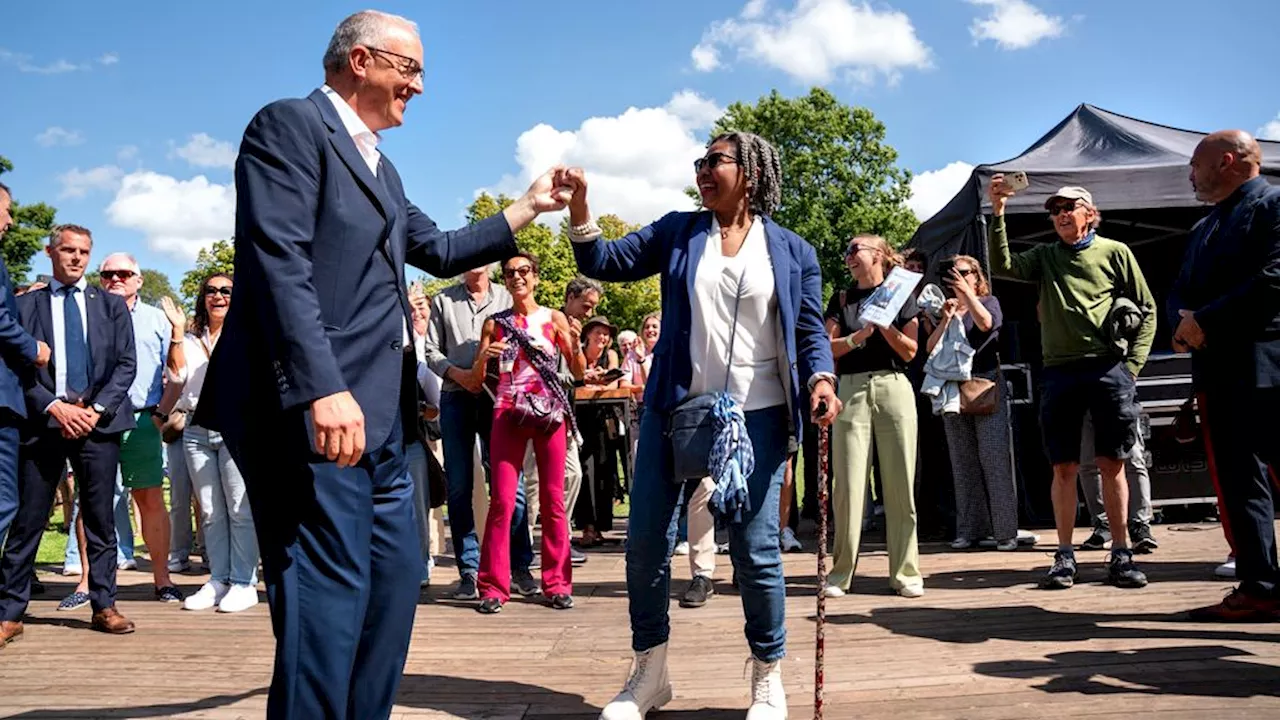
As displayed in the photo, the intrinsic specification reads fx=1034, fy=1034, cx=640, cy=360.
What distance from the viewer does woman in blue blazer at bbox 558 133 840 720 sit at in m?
3.64

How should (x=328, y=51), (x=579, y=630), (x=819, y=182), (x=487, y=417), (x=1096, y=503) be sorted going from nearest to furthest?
(x=328, y=51) < (x=579, y=630) < (x=487, y=417) < (x=1096, y=503) < (x=819, y=182)

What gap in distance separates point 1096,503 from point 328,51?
6976 mm

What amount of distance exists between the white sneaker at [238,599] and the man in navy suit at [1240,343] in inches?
205

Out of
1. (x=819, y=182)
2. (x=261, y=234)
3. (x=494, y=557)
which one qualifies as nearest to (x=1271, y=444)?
(x=494, y=557)

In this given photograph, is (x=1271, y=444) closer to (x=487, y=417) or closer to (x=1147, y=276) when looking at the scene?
(x=487, y=417)

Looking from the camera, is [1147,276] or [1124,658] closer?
[1124,658]

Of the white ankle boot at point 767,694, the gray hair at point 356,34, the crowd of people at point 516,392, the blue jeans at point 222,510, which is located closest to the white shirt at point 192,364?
the crowd of people at point 516,392

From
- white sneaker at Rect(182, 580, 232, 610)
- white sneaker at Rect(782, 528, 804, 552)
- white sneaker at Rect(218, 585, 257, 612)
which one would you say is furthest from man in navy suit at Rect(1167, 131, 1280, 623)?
white sneaker at Rect(182, 580, 232, 610)

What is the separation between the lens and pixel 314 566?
242 centimetres

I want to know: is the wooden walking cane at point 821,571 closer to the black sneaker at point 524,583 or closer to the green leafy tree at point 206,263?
the black sneaker at point 524,583

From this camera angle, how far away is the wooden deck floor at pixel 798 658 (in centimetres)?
379

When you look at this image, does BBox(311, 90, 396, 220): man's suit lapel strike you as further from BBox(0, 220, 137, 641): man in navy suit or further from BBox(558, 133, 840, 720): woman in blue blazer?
BBox(0, 220, 137, 641): man in navy suit

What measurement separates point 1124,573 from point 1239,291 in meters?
1.88

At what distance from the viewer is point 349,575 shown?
2465mm
